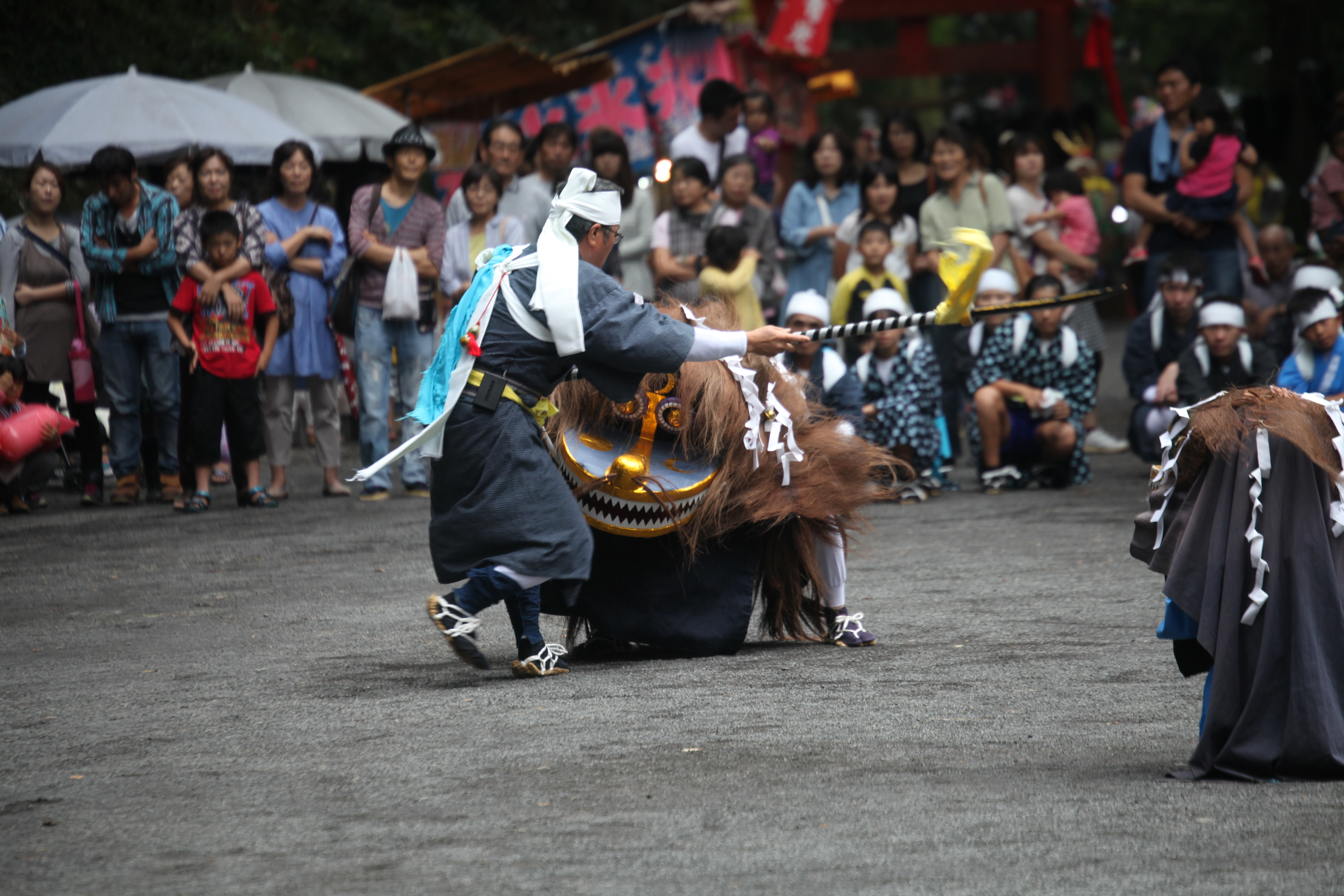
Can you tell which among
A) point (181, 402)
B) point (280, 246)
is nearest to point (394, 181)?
point (280, 246)

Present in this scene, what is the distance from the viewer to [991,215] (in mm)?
9969

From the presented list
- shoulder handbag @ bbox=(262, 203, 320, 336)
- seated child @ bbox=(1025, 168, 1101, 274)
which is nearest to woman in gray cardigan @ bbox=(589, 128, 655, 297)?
shoulder handbag @ bbox=(262, 203, 320, 336)

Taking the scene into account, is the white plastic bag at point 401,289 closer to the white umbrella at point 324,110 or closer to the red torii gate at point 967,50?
the white umbrella at point 324,110

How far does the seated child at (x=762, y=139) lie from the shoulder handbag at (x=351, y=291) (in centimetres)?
258

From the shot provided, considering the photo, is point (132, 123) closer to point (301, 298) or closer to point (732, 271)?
point (301, 298)

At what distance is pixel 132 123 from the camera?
993 cm

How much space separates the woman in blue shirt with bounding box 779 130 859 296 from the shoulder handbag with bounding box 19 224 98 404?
4286 millimetres

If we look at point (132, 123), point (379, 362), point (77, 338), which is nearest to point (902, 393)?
point (379, 362)

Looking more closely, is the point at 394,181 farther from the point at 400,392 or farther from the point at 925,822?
the point at 925,822

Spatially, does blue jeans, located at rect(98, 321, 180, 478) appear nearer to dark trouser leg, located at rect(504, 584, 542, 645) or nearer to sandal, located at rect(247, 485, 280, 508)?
sandal, located at rect(247, 485, 280, 508)

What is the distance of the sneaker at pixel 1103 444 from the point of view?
36.9ft

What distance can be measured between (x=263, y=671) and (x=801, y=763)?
6.82 ft

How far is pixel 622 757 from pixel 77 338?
6.24 meters

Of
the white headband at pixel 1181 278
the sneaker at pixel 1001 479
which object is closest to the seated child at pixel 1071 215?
the white headband at pixel 1181 278
